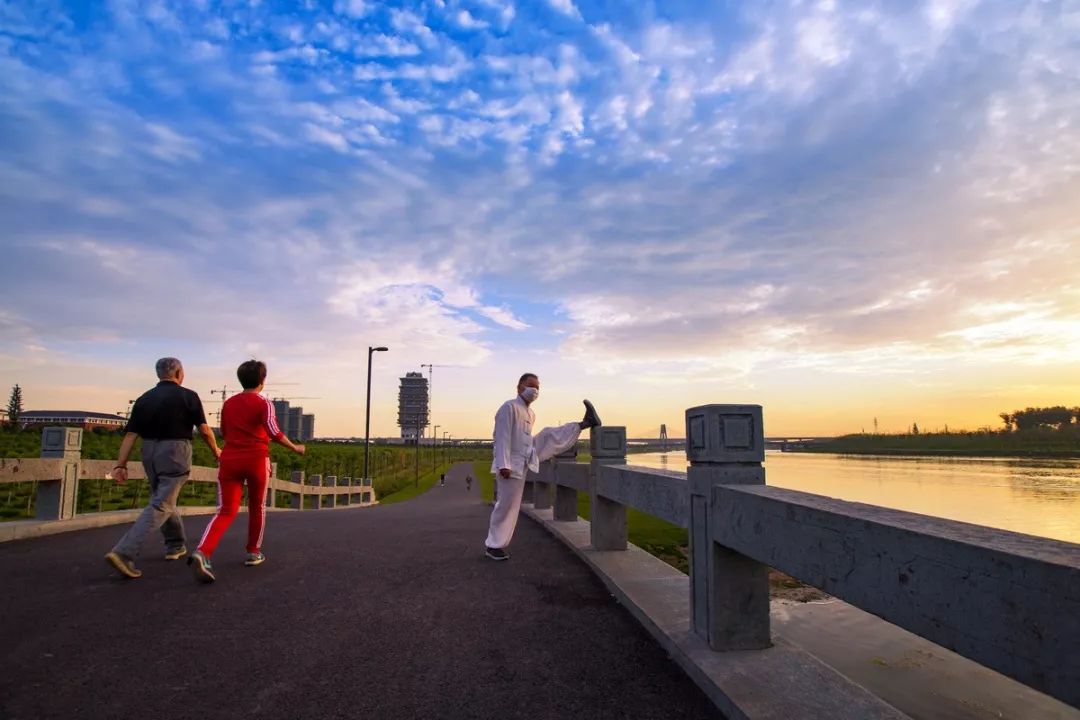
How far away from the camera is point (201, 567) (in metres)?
4.88

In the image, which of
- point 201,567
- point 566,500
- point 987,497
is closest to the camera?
point 201,567

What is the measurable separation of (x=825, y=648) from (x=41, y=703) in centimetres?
717

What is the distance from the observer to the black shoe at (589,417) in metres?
5.99

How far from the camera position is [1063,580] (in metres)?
1.43

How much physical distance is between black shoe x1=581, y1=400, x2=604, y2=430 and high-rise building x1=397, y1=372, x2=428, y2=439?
358 feet

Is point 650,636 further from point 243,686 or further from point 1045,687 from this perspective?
point 1045,687

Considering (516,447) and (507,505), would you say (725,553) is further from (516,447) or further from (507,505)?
(516,447)

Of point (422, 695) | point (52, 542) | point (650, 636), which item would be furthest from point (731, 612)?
point (52, 542)

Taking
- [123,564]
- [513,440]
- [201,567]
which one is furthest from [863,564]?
[123,564]

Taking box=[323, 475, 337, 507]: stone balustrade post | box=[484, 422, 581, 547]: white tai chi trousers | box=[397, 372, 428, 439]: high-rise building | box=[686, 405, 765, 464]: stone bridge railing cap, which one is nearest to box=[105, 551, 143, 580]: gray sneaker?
box=[484, 422, 581, 547]: white tai chi trousers

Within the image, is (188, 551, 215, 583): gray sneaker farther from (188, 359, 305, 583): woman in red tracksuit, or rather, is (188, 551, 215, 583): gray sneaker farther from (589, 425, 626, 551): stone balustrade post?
(589, 425, 626, 551): stone balustrade post

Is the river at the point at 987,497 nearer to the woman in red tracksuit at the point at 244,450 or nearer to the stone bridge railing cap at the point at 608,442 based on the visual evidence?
the stone bridge railing cap at the point at 608,442

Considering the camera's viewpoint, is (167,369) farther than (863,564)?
Yes

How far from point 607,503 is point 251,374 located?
12.1 ft
